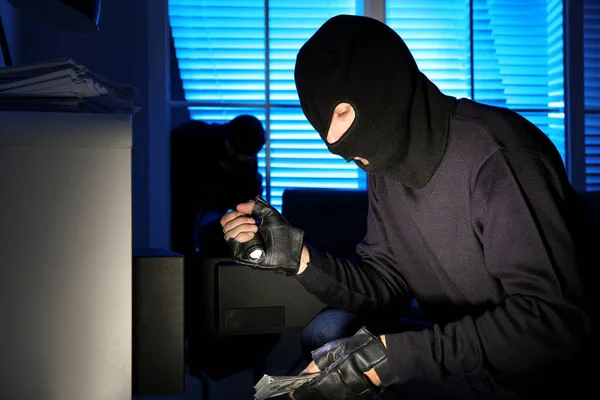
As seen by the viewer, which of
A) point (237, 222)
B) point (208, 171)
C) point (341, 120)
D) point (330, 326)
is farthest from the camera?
point (208, 171)

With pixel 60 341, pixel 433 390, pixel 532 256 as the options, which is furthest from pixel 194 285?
pixel 532 256

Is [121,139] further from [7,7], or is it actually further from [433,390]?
[7,7]

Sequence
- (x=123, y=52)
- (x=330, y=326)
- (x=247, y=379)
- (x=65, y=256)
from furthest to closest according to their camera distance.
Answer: (x=123, y=52)
(x=247, y=379)
(x=330, y=326)
(x=65, y=256)

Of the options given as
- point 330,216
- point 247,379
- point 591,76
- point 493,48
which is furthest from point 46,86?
point 591,76

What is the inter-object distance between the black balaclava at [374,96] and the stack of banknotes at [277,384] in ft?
1.23

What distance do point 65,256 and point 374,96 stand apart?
1.76ft

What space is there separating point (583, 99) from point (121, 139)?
9.70 ft

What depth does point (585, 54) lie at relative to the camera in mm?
3141

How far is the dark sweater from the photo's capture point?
79 centimetres

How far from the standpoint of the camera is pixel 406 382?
1.01 metres

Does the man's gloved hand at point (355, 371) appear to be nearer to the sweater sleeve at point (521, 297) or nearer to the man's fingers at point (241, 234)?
the sweater sleeve at point (521, 297)

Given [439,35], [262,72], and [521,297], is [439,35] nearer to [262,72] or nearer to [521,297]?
[262,72]

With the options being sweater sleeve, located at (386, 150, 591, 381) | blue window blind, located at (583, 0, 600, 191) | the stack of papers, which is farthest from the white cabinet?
blue window blind, located at (583, 0, 600, 191)

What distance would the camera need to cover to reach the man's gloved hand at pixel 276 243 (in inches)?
41.4
